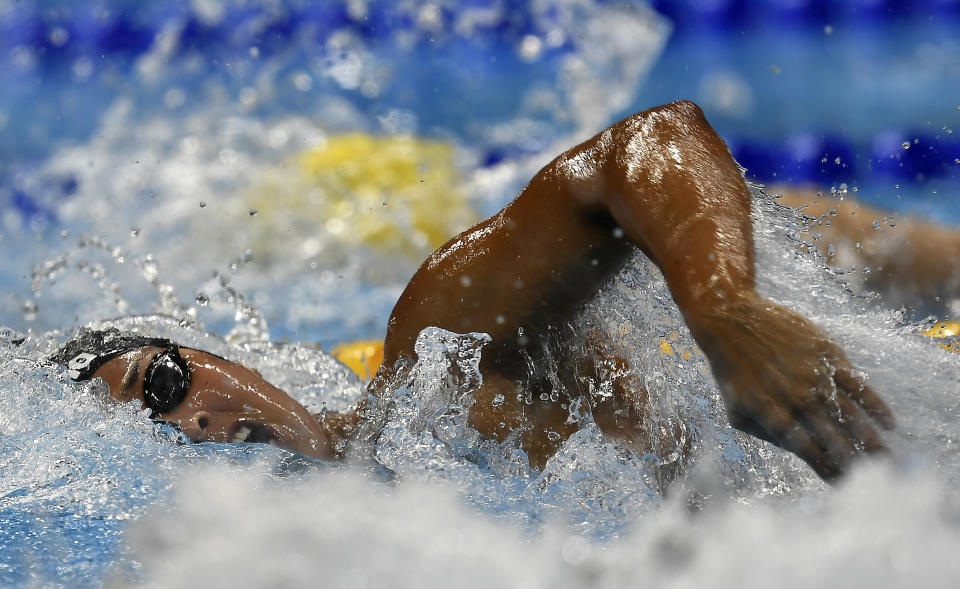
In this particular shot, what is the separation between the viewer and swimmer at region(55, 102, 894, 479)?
78 centimetres

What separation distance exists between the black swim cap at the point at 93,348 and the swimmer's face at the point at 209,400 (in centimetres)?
3

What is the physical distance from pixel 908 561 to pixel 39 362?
4.34 ft

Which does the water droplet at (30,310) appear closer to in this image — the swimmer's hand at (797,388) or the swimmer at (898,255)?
the swimmer at (898,255)

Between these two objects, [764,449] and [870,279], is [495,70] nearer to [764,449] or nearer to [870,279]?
[870,279]

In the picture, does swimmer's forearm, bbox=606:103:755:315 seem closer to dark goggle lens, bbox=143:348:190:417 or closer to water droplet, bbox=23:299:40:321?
dark goggle lens, bbox=143:348:190:417

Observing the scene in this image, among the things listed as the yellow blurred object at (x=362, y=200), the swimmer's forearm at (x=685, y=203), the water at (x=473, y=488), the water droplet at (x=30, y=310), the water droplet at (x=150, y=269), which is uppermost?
the yellow blurred object at (x=362, y=200)

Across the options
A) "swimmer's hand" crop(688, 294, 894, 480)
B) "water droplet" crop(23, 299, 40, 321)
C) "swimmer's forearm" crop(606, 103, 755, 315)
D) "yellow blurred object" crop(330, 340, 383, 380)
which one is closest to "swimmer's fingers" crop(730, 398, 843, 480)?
"swimmer's hand" crop(688, 294, 894, 480)

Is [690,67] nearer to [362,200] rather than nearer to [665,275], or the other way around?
[362,200]

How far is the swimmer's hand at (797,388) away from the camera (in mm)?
763

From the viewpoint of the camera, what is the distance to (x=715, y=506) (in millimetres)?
1055

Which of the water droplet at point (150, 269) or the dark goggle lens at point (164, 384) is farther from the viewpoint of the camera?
the water droplet at point (150, 269)

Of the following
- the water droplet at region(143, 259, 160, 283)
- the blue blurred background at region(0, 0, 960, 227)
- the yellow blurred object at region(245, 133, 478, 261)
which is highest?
the blue blurred background at region(0, 0, 960, 227)

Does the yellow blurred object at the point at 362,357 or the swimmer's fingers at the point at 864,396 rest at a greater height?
the yellow blurred object at the point at 362,357

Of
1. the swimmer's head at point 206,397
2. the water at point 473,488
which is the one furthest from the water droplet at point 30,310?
the swimmer's head at point 206,397
